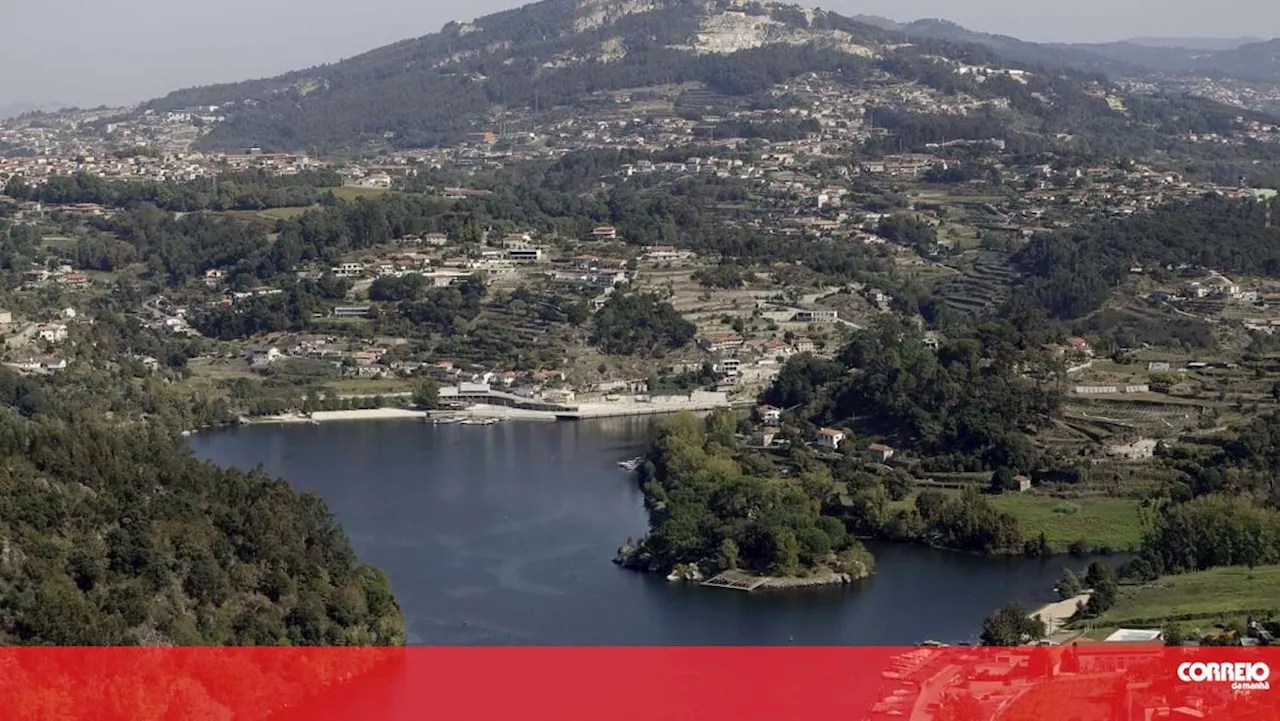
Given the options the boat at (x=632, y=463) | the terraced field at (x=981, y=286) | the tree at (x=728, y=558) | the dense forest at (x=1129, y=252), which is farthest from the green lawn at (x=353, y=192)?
the tree at (x=728, y=558)

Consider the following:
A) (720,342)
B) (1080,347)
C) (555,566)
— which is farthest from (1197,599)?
(720,342)

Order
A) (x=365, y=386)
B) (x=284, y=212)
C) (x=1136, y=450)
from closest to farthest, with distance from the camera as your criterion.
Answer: (x=1136, y=450)
(x=365, y=386)
(x=284, y=212)

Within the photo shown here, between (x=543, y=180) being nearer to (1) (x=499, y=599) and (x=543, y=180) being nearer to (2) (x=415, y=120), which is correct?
(2) (x=415, y=120)

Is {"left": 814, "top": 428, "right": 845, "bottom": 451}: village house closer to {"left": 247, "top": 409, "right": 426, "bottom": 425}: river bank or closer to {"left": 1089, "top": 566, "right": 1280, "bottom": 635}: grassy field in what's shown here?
{"left": 247, "top": 409, "right": 426, "bottom": 425}: river bank

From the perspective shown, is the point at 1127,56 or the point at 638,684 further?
the point at 1127,56

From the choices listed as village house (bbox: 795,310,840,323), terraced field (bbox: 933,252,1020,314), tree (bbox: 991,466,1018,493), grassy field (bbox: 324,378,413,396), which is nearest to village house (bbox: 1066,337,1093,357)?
tree (bbox: 991,466,1018,493)

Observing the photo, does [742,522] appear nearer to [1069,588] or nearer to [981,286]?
[1069,588]
